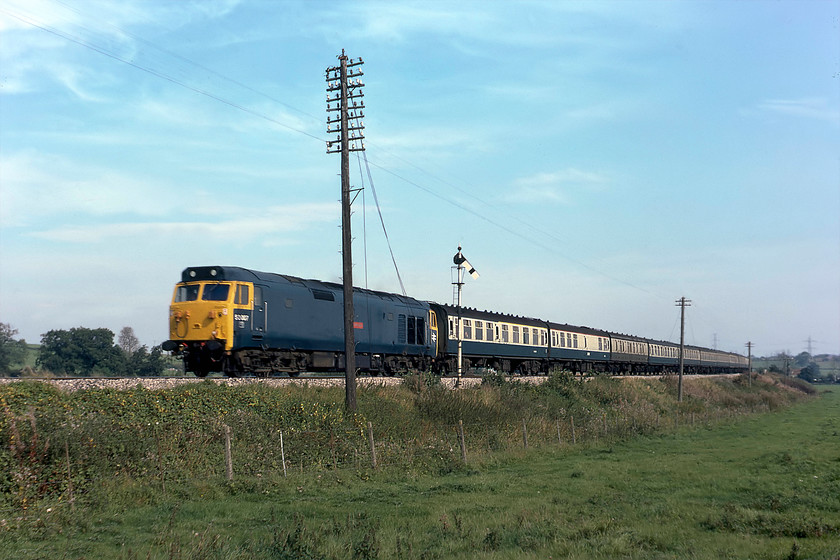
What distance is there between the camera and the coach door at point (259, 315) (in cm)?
2755

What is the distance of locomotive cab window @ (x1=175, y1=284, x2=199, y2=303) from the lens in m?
27.2

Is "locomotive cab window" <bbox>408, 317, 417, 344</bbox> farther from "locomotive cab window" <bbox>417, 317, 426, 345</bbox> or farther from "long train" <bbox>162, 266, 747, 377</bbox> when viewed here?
"locomotive cab window" <bbox>417, 317, 426, 345</bbox>

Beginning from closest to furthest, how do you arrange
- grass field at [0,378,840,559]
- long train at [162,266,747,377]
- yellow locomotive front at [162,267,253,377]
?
grass field at [0,378,840,559] → yellow locomotive front at [162,267,253,377] → long train at [162,266,747,377]

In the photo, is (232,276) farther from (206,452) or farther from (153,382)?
(206,452)

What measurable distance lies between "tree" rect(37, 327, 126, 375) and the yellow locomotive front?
63.2 feet

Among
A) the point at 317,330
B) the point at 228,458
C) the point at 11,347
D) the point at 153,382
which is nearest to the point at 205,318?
the point at 153,382

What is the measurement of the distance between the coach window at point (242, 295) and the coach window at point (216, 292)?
1.24 ft

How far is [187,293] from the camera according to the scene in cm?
2741

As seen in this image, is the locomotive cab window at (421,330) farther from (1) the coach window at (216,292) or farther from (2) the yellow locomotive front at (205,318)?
(1) the coach window at (216,292)

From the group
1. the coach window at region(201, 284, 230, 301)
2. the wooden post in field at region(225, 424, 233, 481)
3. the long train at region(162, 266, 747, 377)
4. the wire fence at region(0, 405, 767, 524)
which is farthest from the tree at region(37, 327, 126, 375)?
the wooden post in field at region(225, 424, 233, 481)

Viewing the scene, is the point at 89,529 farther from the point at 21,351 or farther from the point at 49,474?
the point at 21,351

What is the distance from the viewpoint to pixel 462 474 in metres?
23.2

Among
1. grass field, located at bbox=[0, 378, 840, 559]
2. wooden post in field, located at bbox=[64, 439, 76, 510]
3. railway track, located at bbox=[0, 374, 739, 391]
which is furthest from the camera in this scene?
railway track, located at bbox=[0, 374, 739, 391]

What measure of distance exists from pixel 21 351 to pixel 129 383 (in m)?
63.2
